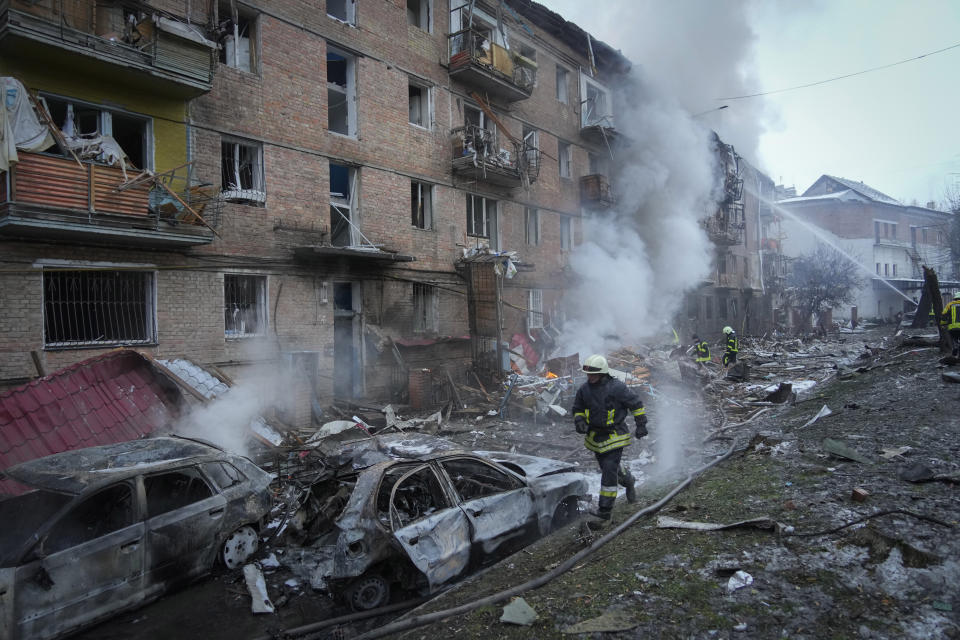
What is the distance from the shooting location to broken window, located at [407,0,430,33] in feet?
50.9

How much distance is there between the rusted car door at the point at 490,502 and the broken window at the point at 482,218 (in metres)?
12.0

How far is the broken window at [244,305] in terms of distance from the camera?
36.4 feet

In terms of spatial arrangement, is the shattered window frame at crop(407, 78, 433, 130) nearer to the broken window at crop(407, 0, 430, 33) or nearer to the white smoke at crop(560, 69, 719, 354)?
the broken window at crop(407, 0, 430, 33)

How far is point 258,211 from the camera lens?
11.4m

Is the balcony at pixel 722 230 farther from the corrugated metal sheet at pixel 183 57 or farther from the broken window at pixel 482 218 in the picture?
the corrugated metal sheet at pixel 183 57

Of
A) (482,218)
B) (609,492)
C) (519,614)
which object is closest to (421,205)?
(482,218)

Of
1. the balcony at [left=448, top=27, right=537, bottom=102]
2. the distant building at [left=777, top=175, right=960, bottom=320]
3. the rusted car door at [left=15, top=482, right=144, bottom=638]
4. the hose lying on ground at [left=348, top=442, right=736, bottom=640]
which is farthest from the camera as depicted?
the distant building at [left=777, top=175, right=960, bottom=320]

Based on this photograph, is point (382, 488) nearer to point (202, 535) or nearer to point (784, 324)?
point (202, 535)

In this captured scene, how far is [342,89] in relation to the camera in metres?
13.5

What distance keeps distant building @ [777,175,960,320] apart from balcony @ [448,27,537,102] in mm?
35335

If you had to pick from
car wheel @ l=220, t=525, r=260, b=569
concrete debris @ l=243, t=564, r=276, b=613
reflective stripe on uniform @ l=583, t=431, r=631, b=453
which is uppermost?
reflective stripe on uniform @ l=583, t=431, r=631, b=453

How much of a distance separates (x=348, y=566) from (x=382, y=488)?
0.66 metres

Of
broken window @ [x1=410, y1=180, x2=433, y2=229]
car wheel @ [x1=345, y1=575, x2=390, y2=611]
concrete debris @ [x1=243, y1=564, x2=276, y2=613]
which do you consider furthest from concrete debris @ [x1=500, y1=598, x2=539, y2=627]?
broken window @ [x1=410, y1=180, x2=433, y2=229]

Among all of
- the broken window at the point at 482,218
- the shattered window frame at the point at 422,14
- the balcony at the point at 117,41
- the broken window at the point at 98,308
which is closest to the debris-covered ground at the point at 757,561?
the broken window at the point at 98,308
